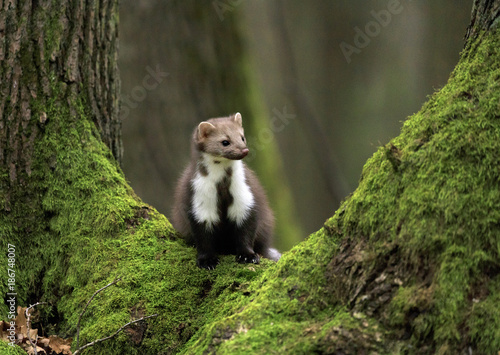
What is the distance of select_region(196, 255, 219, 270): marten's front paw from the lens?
4.91 m

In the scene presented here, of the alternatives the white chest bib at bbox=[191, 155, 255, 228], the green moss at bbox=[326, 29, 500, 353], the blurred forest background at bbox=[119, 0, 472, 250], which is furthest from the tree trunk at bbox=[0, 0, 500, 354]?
the blurred forest background at bbox=[119, 0, 472, 250]

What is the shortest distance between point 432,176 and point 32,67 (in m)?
3.94

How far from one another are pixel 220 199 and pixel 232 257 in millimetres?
549

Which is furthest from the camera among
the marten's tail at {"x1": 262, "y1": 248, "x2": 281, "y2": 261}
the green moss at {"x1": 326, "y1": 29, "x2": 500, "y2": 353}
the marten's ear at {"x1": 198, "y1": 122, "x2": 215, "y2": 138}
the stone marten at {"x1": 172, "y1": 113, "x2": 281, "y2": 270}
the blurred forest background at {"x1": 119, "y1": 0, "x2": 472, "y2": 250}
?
the blurred forest background at {"x1": 119, "y1": 0, "x2": 472, "y2": 250}

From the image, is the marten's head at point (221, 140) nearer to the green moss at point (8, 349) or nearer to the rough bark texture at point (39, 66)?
the rough bark texture at point (39, 66)

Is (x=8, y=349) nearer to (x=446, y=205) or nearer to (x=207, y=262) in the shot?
(x=207, y=262)

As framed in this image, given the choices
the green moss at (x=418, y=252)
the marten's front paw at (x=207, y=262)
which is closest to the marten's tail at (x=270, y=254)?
the marten's front paw at (x=207, y=262)

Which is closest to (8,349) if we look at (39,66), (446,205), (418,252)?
(39,66)

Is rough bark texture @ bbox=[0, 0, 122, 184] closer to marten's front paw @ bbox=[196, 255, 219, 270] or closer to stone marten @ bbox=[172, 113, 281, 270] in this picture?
stone marten @ bbox=[172, 113, 281, 270]

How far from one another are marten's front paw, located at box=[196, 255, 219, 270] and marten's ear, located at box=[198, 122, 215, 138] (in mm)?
1242

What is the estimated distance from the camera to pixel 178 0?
1052 cm

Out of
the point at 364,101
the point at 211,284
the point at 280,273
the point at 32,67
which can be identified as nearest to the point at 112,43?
the point at 32,67

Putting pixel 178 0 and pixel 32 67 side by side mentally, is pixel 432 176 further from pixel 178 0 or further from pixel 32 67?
pixel 178 0

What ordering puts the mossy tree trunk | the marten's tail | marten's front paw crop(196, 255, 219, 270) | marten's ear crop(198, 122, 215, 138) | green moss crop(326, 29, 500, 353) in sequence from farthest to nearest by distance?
the marten's tail < marten's ear crop(198, 122, 215, 138) < the mossy tree trunk < marten's front paw crop(196, 255, 219, 270) < green moss crop(326, 29, 500, 353)
